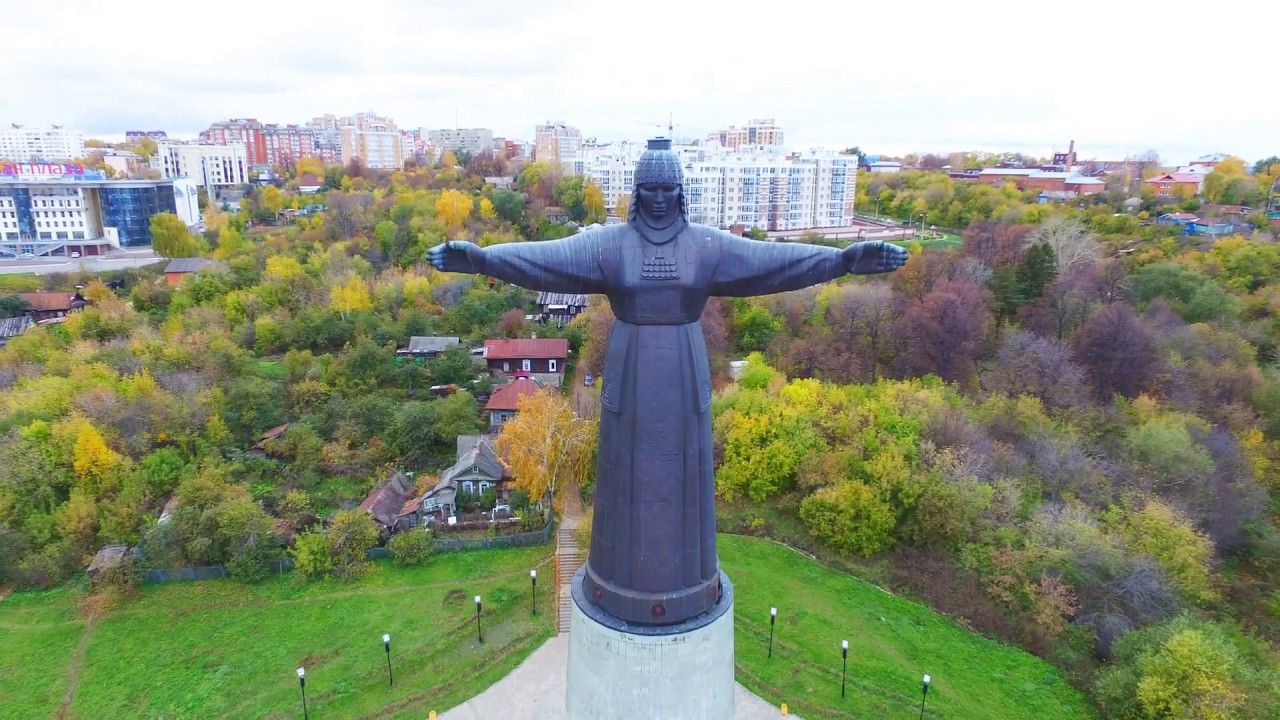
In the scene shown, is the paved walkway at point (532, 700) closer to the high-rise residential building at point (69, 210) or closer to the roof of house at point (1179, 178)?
the high-rise residential building at point (69, 210)

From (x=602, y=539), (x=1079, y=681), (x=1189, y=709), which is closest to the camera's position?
(x=602, y=539)

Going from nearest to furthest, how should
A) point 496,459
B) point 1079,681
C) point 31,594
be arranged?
point 1079,681, point 31,594, point 496,459

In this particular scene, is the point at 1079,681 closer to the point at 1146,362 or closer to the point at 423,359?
the point at 1146,362

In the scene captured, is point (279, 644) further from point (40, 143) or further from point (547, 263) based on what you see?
point (40, 143)

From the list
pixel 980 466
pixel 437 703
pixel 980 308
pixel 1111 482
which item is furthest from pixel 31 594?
pixel 980 308

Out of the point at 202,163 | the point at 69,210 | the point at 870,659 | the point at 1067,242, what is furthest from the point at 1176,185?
the point at 202,163

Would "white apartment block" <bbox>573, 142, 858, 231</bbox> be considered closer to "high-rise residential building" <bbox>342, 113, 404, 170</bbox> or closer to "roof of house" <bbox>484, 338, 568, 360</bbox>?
"roof of house" <bbox>484, 338, 568, 360</bbox>
